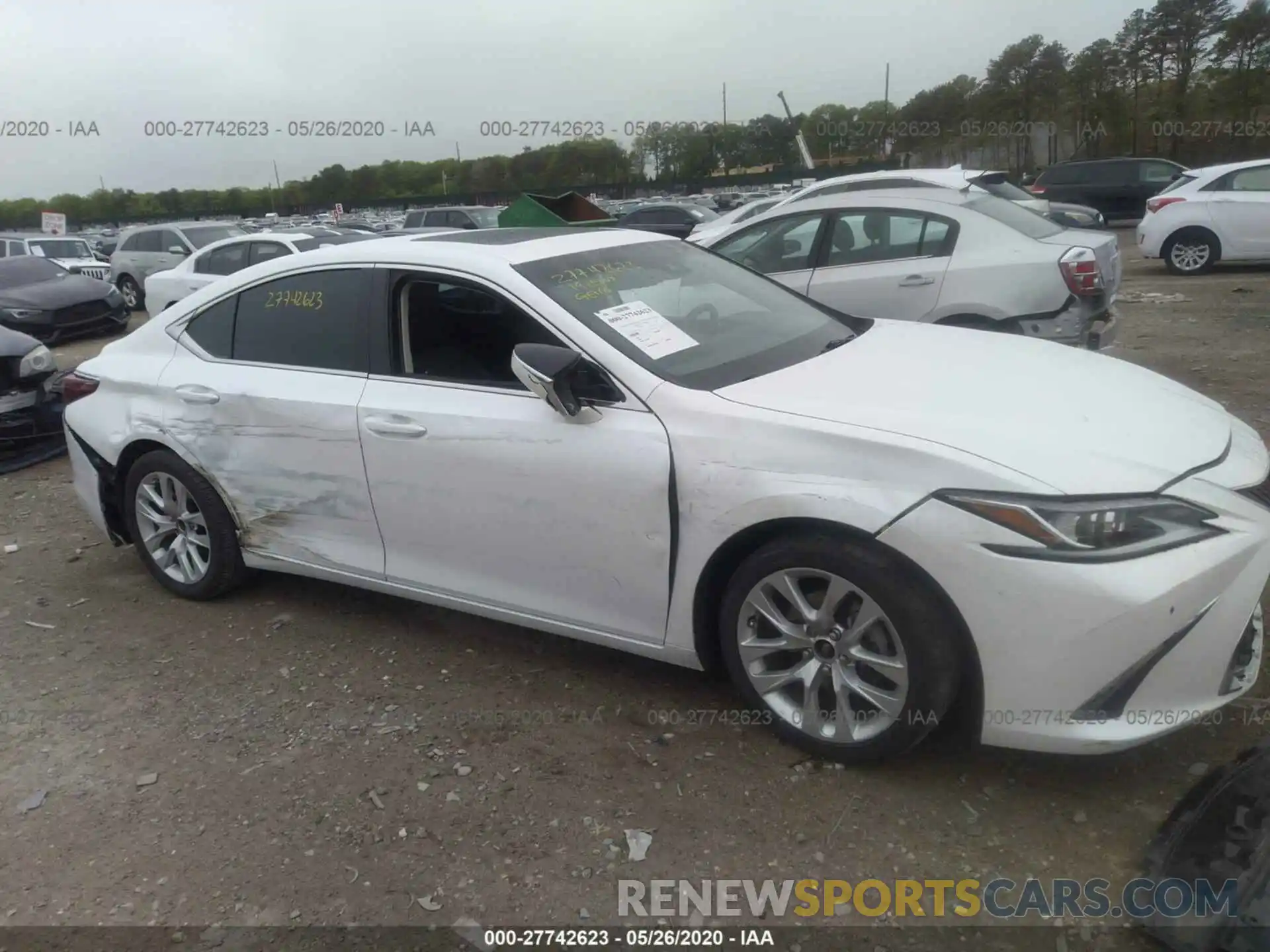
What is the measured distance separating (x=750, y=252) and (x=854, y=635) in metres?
5.13

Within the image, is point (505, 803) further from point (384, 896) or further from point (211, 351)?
point (211, 351)

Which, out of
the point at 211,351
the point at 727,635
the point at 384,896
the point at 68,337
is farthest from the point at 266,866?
the point at 68,337

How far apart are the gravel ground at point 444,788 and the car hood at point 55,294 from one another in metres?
Result: 10.5

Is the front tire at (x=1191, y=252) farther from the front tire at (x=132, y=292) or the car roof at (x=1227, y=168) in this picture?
the front tire at (x=132, y=292)

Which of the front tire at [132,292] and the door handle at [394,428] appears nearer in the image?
the door handle at [394,428]

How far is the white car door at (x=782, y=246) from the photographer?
281 inches

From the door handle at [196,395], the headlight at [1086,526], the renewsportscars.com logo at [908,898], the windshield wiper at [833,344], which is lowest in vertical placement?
the renewsportscars.com logo at [908,898]

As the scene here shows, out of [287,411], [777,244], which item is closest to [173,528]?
[287,411]

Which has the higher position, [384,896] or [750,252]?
[750,252]

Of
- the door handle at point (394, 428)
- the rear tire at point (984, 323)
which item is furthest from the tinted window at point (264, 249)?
the door handle at point (394, 428)

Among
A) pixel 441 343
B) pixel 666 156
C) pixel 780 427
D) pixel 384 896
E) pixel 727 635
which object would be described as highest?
pixel 666 156

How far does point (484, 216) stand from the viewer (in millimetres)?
20453

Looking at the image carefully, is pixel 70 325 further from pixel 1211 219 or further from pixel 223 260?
pixel 1211 219

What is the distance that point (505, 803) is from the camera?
9.56 ft
